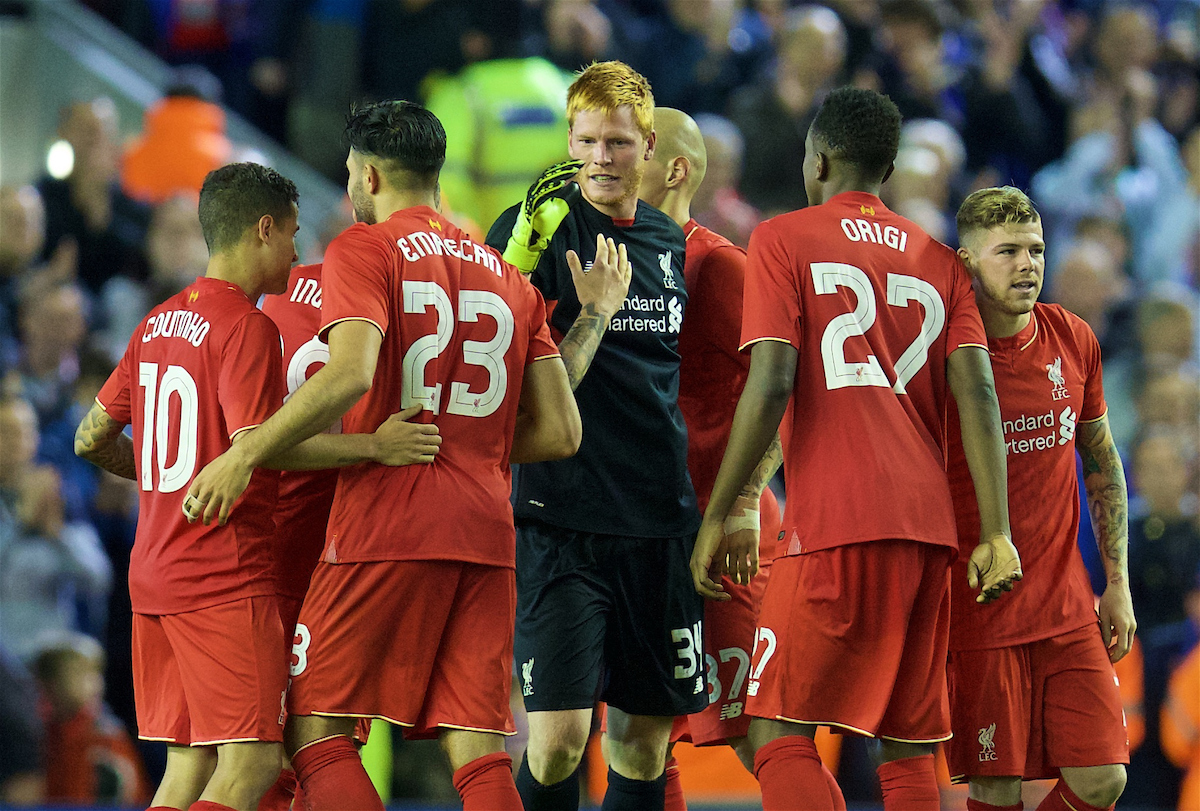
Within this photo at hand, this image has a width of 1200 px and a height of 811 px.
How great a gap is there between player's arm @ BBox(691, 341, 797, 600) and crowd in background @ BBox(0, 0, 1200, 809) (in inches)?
165

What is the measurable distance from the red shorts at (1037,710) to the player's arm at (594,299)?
1521mm

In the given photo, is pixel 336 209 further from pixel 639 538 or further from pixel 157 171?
pixel 639 538

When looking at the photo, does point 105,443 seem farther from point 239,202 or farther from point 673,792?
point 673,792

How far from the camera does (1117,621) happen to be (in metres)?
4.85

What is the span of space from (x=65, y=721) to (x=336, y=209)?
369 cm

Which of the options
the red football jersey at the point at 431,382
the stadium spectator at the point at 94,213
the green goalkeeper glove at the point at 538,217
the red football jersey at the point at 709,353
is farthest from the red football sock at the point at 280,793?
the stadium spectator at the point at 94,213

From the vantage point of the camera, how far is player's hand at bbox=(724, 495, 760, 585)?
4625mm

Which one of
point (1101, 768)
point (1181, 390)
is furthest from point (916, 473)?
point (1181, 390)

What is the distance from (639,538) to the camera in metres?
4.68

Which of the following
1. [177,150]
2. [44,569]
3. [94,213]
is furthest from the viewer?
[177,150]

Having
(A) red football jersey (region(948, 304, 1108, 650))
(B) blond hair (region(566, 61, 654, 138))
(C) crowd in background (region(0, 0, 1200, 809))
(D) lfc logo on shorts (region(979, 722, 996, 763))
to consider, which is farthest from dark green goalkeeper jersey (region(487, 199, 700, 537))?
(C) crowd in background (region(0, 0, 1200, 809))

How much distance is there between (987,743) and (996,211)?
5.34 feet

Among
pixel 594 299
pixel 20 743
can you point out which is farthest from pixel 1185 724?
pixel 20 743

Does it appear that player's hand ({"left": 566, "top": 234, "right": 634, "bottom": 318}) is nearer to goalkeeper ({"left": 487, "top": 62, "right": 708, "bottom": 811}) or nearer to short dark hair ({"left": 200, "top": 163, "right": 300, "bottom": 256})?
goalkeeper ({"left": 487, "top": 62, "right": 708, "bottom": 811})
